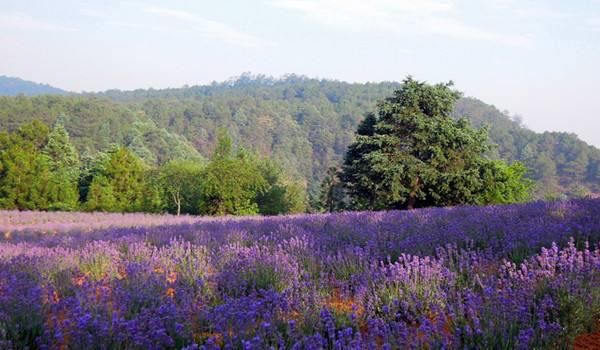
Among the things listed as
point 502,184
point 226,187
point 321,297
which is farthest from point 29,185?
point 321,297

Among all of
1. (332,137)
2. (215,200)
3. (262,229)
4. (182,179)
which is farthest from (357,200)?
(332,137)

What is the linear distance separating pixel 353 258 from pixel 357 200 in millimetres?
27138

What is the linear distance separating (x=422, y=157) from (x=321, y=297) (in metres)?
25.7

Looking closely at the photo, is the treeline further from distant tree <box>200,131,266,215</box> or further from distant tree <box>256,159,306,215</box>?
distant tree <box>256,159,306,215</box>

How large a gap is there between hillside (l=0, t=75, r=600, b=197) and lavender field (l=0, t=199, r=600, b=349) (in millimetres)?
58618

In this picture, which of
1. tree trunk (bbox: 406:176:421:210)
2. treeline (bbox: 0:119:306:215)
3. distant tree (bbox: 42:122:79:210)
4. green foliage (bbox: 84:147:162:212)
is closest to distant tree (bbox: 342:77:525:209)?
tree trunk (bbox: 406:176:421:210)

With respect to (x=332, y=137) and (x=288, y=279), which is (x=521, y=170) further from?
(x=332, y=137)

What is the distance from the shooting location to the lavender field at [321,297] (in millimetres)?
2266

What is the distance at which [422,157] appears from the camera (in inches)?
1095

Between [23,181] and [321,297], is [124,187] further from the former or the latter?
[321,297]

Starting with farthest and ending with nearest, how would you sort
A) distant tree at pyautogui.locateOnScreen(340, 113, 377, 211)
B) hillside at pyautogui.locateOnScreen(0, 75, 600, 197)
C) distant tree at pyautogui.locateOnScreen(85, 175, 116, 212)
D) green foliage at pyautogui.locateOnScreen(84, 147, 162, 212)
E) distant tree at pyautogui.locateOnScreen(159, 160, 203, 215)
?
hillside at pyautogui.locateOnScreen(0, 75, 600, 197), distant tree at pyautogui.locateOnScreen(159, 160, 203, 215), green foliage at pyautogui.locateOnScreen(84, 147, 162, 212), distant tree at pyautogui.locateOnScreen(85, 175, 116, 212), distant tree at pyautogui.locateOnScreen(340, 113, 377, 211)

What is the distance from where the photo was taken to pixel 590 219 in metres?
4.80

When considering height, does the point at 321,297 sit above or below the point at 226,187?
above

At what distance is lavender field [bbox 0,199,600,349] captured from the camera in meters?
2.27
